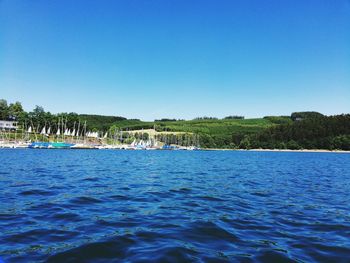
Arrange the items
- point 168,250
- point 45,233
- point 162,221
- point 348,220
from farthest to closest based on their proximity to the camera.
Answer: point 348,220
point 162,221
point 45,233
point 168,250

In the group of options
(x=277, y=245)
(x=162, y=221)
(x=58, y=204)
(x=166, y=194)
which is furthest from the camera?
(x=166, y=194)

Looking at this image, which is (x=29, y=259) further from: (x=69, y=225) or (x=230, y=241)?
(x=230, y=241)

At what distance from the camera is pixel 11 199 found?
1816 centimetres

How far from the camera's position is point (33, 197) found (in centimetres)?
1923

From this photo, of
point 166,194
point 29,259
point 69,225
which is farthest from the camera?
point 166,194

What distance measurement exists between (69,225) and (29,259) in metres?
3.97

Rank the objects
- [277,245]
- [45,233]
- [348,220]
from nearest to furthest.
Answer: [277,245] < [45,233] < [348,220]

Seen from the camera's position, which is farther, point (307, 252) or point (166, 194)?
point (166, 194)

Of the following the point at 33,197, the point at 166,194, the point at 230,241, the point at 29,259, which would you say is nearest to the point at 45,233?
the point at 29,259

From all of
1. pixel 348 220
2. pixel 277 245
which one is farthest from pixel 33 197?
pixel 348 220

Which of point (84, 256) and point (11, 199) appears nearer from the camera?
point (84, 256)

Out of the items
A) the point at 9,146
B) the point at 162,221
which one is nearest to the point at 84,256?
the point at 162,221

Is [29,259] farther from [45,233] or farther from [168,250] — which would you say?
[168,250]

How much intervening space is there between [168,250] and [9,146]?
170 m
